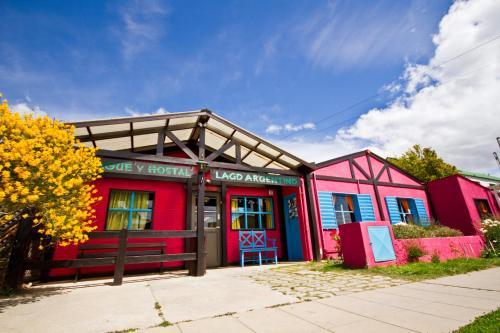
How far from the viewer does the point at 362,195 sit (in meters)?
10.0

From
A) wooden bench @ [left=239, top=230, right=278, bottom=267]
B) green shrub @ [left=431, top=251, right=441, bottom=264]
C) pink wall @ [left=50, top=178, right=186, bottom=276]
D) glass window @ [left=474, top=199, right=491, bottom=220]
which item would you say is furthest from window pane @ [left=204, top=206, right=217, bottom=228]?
glass window @ [left=474, top=199, right=491, bottom=220]

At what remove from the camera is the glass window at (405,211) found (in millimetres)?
11223

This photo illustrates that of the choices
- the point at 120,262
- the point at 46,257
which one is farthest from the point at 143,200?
the point at 120,262

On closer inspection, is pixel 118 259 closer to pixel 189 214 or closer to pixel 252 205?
pixel 189 214

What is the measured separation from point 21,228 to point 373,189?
1169 centimetres

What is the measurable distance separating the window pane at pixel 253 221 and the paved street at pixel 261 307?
4445mm

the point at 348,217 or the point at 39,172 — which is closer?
→ the point at 39,172

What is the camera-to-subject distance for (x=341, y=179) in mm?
9938

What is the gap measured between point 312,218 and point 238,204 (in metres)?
2.74

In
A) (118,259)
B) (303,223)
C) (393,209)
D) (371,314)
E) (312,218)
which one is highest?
(393,209)

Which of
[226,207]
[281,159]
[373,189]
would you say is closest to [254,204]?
[226,207]

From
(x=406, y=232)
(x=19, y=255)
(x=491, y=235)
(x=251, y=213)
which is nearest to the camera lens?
(x=19, y=255)

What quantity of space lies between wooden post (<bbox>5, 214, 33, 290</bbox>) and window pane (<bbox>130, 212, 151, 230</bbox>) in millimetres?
2817

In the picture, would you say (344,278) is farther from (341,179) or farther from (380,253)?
(341,179)
